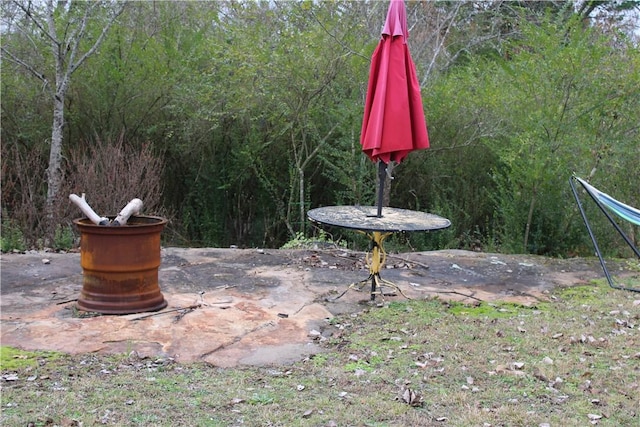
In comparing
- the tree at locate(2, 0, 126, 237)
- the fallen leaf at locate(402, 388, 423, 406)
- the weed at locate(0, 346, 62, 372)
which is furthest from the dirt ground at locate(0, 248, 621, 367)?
the tree at locate(2, 0, 126, 237)

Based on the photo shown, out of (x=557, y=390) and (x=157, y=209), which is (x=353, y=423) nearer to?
(x=557, y=390)

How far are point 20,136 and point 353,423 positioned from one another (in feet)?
21.2

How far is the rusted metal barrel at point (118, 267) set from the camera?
153 inches

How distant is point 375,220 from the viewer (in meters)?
4.37

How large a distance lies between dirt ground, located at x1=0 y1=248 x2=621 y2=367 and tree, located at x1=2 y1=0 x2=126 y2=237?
54.4 inches

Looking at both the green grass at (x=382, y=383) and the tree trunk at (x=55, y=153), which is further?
the tree trunk at (x=55, y=153)

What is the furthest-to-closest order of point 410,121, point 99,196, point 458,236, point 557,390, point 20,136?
point 458,236, point 20,136, point 99,196, point 410,121, point 557,390

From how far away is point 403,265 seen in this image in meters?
5.70

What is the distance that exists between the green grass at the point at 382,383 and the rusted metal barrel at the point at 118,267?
740 mm

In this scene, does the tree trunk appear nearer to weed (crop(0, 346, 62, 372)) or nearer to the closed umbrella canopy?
weed (crop(0, 346, 62, 372))

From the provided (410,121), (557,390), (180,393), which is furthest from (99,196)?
(557,390)

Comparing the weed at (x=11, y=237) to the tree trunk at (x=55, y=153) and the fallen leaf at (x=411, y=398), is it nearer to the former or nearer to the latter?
the tree trunk at (x=55, y=153)

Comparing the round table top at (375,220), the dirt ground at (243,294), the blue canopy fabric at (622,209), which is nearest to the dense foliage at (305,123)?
the dirt ground at (243,294)

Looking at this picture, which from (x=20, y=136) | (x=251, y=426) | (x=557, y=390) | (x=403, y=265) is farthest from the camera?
(x=20, y=136)
